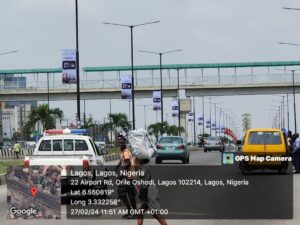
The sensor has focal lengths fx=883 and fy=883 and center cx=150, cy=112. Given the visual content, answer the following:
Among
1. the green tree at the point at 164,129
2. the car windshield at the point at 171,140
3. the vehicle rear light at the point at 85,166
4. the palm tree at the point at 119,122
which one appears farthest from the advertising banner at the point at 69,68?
the green tree at the point at 164,129

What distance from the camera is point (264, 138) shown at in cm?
3338

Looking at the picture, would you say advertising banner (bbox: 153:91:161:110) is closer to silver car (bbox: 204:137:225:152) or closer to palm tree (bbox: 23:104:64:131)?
silver car (bbox: 204:137:225:152)

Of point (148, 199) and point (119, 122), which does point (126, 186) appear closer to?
point (148, 199)

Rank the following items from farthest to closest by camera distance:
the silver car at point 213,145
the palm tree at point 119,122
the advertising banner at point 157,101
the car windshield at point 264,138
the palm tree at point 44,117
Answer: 1. the palm tree at point 119,122
2. the advertising banner at point 157,101
3. the silver car at point 213,145
4. the palm tree at point 44,117
5. the car windshield at point 264,138

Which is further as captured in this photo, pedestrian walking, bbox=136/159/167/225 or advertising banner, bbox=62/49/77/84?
advertising banner, bbox=62/49/77/84

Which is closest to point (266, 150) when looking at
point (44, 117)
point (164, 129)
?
point (44, 117)

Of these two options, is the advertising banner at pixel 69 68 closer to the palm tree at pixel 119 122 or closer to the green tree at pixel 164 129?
the palm tree at pixel 119 122

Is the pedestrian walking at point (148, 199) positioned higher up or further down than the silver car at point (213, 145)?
higher up

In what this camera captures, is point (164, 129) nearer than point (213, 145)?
No

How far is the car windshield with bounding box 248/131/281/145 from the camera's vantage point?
33.3 metres

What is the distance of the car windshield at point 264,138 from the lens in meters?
33.3

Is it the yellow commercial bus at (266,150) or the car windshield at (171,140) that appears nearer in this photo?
the yellow commercial bus at (266,150)

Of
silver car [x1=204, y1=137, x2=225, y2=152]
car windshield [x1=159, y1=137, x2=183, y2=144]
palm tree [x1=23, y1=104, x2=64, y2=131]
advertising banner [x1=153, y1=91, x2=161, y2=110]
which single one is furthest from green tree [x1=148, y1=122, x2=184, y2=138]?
car windshield [x1=159, y1=137, x2=183, y2=144]

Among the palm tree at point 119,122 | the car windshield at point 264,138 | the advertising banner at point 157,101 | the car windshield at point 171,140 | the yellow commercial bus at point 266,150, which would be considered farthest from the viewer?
the palm tree at point 119,122
